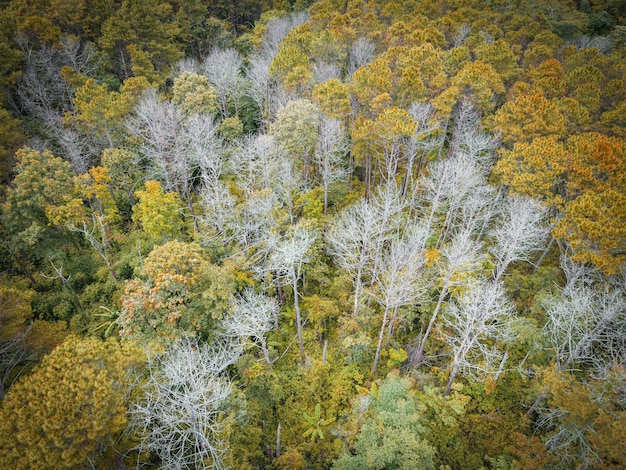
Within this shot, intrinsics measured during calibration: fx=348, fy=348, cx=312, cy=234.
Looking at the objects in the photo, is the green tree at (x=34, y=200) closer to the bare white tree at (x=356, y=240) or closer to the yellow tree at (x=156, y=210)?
the yellow tree at (x=156, y=210)

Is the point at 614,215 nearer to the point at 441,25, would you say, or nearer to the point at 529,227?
the point at 529,227

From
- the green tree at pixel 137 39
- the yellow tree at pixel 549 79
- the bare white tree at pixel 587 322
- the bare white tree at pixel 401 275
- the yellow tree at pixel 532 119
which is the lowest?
the bare white tree at pixel 587 322

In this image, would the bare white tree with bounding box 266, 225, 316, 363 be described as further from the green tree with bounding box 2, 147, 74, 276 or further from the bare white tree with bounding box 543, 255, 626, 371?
the green tree with bounding box 2, 147, 74, 276

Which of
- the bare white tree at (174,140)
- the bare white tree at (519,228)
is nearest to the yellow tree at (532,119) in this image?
the bare white tree at (519,228)

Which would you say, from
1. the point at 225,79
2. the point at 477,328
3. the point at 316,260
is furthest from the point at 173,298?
the point at 225,79

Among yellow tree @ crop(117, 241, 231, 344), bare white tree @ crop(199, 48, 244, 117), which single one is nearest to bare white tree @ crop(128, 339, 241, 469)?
yellow tree @ crop(117, 241, 231, 344)
